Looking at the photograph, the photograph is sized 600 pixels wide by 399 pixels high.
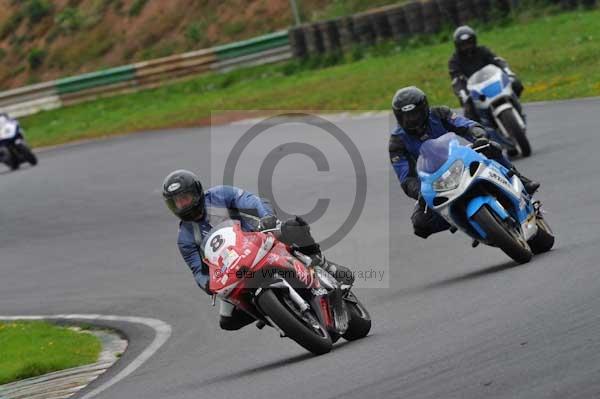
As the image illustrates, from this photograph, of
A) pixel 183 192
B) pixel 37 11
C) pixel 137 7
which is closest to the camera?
pixel 183 192

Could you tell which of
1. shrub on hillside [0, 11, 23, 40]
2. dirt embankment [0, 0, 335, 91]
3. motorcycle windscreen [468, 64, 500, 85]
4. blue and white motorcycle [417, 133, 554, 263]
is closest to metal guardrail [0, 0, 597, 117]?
dirt embankment [0, 0, 335, 91]

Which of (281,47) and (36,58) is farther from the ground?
(281,47)

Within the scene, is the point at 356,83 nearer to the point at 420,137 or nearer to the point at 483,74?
the point at 483,74

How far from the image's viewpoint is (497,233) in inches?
392

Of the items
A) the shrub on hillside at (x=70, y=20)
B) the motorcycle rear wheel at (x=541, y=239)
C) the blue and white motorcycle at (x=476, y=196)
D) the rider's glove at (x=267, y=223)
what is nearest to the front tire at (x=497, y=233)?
the blue and white motorcycle at (x=476, y=196)

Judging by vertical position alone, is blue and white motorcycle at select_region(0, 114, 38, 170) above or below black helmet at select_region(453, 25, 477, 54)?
below

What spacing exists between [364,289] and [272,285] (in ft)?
12.1

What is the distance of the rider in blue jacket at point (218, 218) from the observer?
908 cm

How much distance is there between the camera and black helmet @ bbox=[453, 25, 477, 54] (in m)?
16.6

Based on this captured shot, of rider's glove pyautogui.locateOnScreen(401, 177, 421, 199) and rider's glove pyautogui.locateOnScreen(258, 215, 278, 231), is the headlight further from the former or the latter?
rider's glove pyautogui.locateOnScreen(258, 215, 278, 231)

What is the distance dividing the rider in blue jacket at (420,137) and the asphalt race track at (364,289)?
1.82 ft

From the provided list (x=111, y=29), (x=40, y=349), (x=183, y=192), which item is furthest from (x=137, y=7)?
(x=183, y=192)

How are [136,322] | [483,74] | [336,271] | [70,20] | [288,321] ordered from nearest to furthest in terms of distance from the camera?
[288,321], [336,271], [136,322], [483,74], [70,20]

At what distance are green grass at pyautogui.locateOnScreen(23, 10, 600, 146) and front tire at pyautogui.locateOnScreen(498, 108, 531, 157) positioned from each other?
485cm
